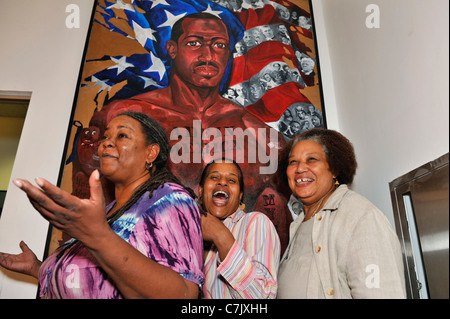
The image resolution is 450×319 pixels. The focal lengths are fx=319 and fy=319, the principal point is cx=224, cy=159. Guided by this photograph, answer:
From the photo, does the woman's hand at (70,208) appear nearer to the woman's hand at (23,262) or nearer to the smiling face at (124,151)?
the smiling face at (124,151)

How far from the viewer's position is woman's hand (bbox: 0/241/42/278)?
68.8 inches

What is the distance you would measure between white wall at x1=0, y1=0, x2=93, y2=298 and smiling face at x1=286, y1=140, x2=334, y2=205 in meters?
1.51

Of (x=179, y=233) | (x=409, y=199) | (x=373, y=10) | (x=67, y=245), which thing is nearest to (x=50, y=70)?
(x=67, y=245)

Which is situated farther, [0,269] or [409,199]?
[0,269]

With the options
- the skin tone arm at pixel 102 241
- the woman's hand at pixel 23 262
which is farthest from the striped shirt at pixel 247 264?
the woman's hand at pixel 23 262

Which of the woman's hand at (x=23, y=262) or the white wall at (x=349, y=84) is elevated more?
the white wall at (x=349, y=84)

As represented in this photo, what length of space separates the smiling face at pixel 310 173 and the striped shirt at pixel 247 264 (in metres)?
→ 0.24

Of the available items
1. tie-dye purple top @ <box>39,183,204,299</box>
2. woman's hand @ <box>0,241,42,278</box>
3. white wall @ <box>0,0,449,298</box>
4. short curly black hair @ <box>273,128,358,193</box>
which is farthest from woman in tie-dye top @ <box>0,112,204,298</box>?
white wall @ <box>0,0,449,298</box>

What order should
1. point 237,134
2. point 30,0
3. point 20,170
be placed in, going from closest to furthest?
point 20,170, point 237,134, point 30,0

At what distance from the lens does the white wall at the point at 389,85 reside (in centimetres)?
124

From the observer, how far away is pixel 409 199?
4.85 feet

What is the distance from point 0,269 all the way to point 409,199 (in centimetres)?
228

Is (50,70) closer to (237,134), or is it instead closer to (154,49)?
(154,49)

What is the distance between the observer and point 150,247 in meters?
1.01
